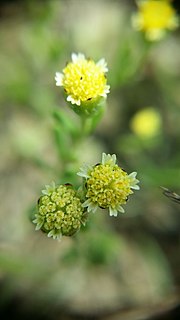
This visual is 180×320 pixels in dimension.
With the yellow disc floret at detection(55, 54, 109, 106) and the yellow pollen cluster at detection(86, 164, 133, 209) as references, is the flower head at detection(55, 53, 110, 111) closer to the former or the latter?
the yellow disc floret at detection(55, 54, 109, 106)

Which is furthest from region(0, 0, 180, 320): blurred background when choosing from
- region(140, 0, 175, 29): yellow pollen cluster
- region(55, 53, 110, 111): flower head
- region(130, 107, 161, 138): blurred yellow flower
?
region(55, 53, 110, 111): flower head

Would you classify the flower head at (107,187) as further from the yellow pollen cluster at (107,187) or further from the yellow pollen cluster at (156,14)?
the yellow pollen cluster at (156,14)

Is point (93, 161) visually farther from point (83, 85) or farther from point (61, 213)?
point (61, 213)

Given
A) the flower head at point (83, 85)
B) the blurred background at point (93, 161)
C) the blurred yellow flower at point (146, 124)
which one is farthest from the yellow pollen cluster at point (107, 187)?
the blurred yellow flower at point (146, 124)

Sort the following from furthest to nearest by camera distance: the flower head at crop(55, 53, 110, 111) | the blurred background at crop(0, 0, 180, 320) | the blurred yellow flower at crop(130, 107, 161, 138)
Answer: the blurred yellow flower at crop(130, 107, 161, 138) → the blurred background at crop(0, 0, 180, 320) → the flower head at crop(55, 53, 110, 111)

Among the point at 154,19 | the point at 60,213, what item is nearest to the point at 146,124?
the point at 154,19

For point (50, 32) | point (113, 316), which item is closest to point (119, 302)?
point (113, 316)
